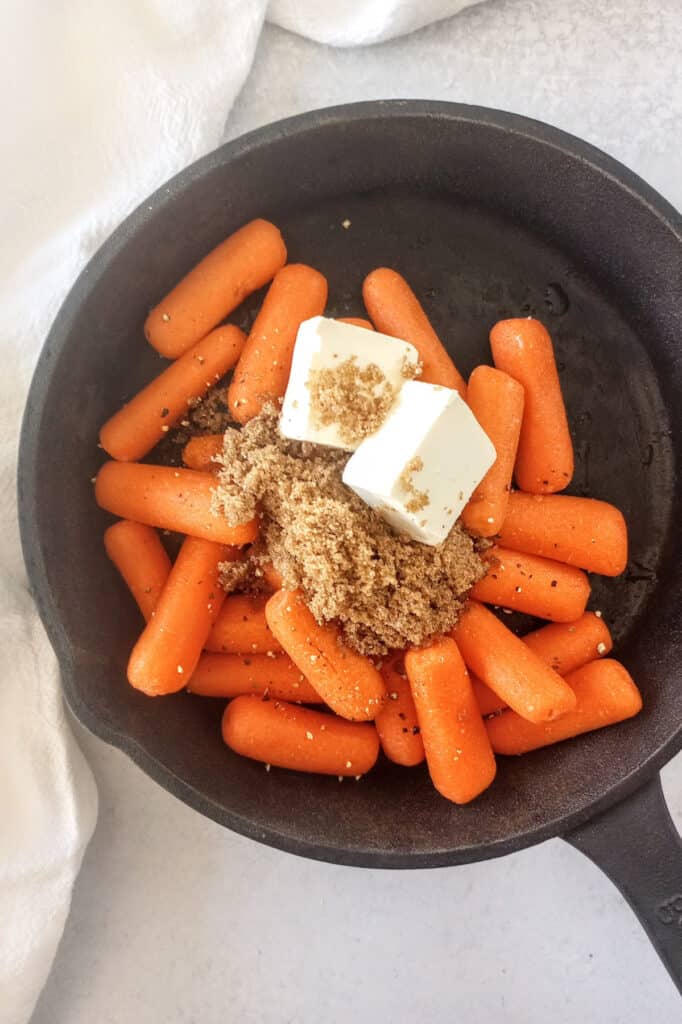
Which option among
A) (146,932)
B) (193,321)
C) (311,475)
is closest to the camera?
(311,475)

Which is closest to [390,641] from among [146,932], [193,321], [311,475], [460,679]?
[460,679]

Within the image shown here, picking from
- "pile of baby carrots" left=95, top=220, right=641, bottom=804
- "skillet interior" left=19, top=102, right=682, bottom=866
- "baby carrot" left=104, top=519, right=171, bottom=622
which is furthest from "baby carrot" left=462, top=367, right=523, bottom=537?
"baby carrot" left=104, top=519, right=171, bottom=622

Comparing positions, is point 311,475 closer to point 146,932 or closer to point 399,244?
point 399,244

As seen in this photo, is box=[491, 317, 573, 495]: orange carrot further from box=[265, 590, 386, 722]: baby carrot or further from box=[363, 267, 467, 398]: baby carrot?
box=[265, 590, 386, 722]: baby carrot

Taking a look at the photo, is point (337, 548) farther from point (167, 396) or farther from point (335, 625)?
point (167, 396)

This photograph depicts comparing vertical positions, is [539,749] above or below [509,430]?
below

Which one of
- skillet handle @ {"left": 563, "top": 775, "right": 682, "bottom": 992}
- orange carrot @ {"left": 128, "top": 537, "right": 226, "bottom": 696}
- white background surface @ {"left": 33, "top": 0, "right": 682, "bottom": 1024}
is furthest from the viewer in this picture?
white background surface @ {"left": 33, "top": 0, "right": 682, "bottom": 1024}

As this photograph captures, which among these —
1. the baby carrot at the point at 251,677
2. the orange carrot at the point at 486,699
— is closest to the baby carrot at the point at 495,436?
the orange carrot at the point at 486,699
